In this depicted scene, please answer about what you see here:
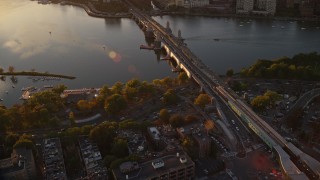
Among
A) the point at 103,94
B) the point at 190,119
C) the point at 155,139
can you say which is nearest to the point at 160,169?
the point at 155,139

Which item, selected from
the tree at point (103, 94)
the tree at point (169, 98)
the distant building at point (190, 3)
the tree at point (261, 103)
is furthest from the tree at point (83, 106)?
the distant building at point (190, 3)

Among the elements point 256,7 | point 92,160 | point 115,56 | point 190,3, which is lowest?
point 92,160

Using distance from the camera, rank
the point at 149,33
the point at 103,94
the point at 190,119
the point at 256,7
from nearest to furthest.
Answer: the point at 190,119 < the point at 103,94 < the point at 149,33 < the point at 256,7

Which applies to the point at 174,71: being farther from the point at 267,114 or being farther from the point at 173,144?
the point at 173,144

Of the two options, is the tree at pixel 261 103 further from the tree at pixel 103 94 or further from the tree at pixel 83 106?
the tree at pixel 83 106

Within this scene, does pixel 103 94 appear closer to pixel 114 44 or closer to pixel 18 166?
pixel 18 166

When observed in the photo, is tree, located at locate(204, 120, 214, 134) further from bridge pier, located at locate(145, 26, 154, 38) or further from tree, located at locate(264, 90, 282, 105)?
bridge pier, located at locate(145, 26, 154, 38)
